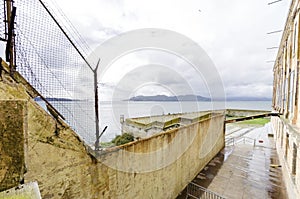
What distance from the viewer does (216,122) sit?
10734 mm

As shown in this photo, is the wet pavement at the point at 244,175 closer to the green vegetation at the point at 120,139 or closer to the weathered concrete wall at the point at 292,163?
the weathered concrete wall at the point at 292,163

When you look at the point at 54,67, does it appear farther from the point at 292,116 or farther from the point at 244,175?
the point at 244,175

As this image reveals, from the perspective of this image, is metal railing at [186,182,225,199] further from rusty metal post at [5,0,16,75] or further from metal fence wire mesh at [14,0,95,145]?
rusty metal post at [5,0,16,75]

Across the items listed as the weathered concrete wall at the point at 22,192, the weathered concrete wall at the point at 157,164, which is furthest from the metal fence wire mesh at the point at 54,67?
the weathered concrete wall at the point at 22,192

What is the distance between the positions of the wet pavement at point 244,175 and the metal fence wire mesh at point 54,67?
5.03 meters

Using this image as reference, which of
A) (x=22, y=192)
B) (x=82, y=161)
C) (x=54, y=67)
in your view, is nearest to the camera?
(x=22, y=192)

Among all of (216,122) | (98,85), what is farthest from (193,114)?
(98,85)

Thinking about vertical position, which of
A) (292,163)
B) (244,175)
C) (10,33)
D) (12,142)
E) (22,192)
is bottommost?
→ (244,175)

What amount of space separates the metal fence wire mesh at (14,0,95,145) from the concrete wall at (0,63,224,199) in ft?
0.74

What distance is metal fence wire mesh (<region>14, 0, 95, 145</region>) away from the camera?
239 centimetres

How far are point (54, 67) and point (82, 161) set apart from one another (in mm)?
1603

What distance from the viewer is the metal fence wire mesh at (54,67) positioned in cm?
239

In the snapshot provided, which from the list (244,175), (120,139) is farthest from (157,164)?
(244,175)

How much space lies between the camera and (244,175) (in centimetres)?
836
